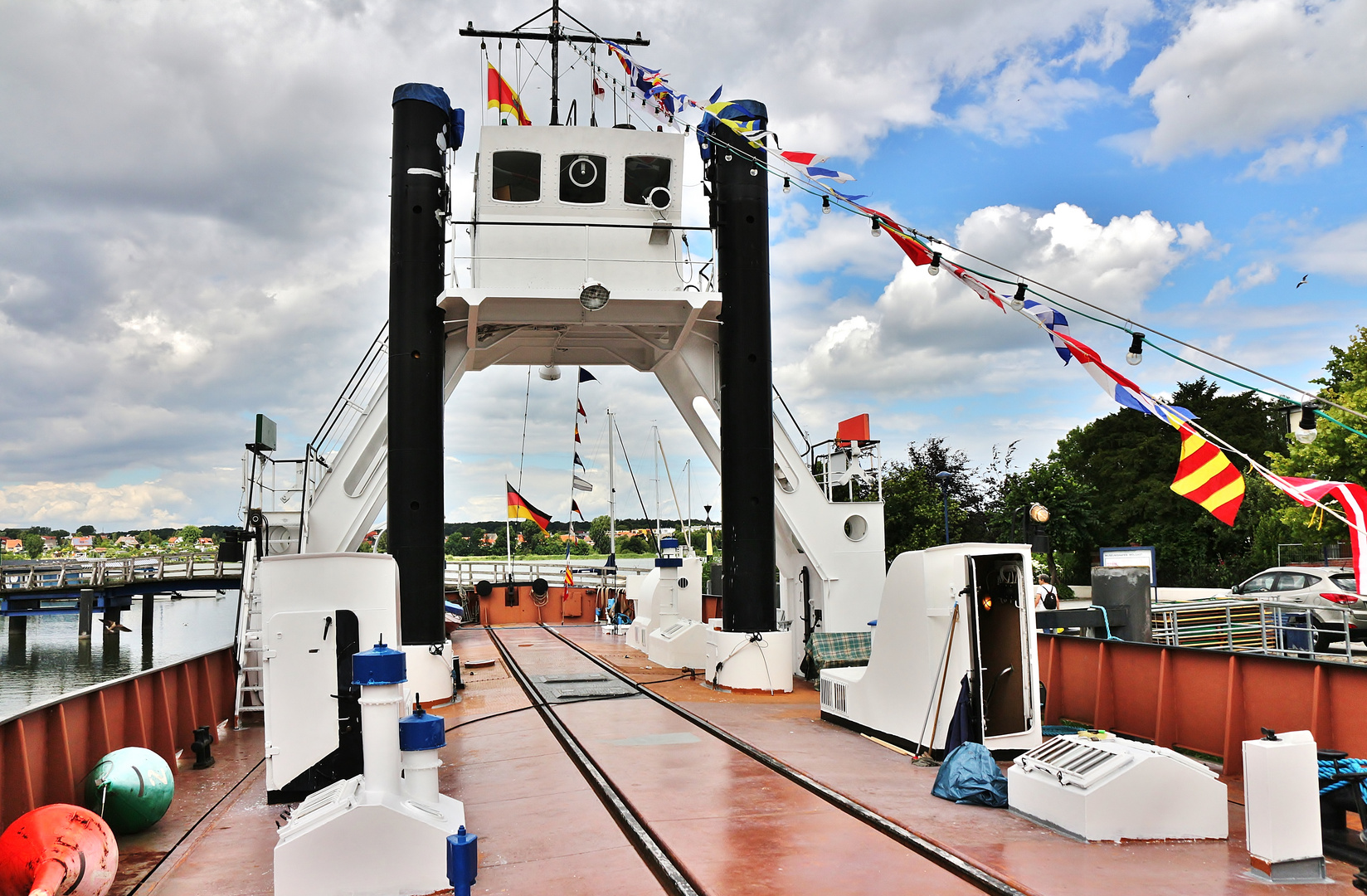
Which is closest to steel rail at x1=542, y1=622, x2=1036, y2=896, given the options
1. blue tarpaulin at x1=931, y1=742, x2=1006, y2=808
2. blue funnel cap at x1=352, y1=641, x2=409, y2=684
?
blue tarpaulin at x1=931, y1=742, x2=1006, y2=808

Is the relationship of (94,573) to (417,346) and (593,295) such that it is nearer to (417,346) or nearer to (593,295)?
(417,346)

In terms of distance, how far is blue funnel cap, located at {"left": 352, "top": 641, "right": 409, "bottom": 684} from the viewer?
19.8ft

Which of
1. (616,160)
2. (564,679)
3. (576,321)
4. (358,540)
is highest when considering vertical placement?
(616,160)

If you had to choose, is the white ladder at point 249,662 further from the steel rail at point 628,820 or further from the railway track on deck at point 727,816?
the railway track on deck at point 727,816

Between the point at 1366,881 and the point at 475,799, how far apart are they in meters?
6.12

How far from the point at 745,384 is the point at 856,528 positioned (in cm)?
339

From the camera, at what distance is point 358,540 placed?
14.6 m

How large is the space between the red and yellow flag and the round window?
357 inches

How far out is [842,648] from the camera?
564 inches

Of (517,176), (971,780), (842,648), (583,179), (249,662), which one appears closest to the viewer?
(971,780)

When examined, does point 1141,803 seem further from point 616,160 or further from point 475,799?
point 616,160

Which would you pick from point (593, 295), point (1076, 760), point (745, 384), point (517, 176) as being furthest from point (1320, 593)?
point (517, 176)

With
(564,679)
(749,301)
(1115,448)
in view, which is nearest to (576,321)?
(749,301)

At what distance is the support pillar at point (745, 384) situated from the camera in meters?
14.5
